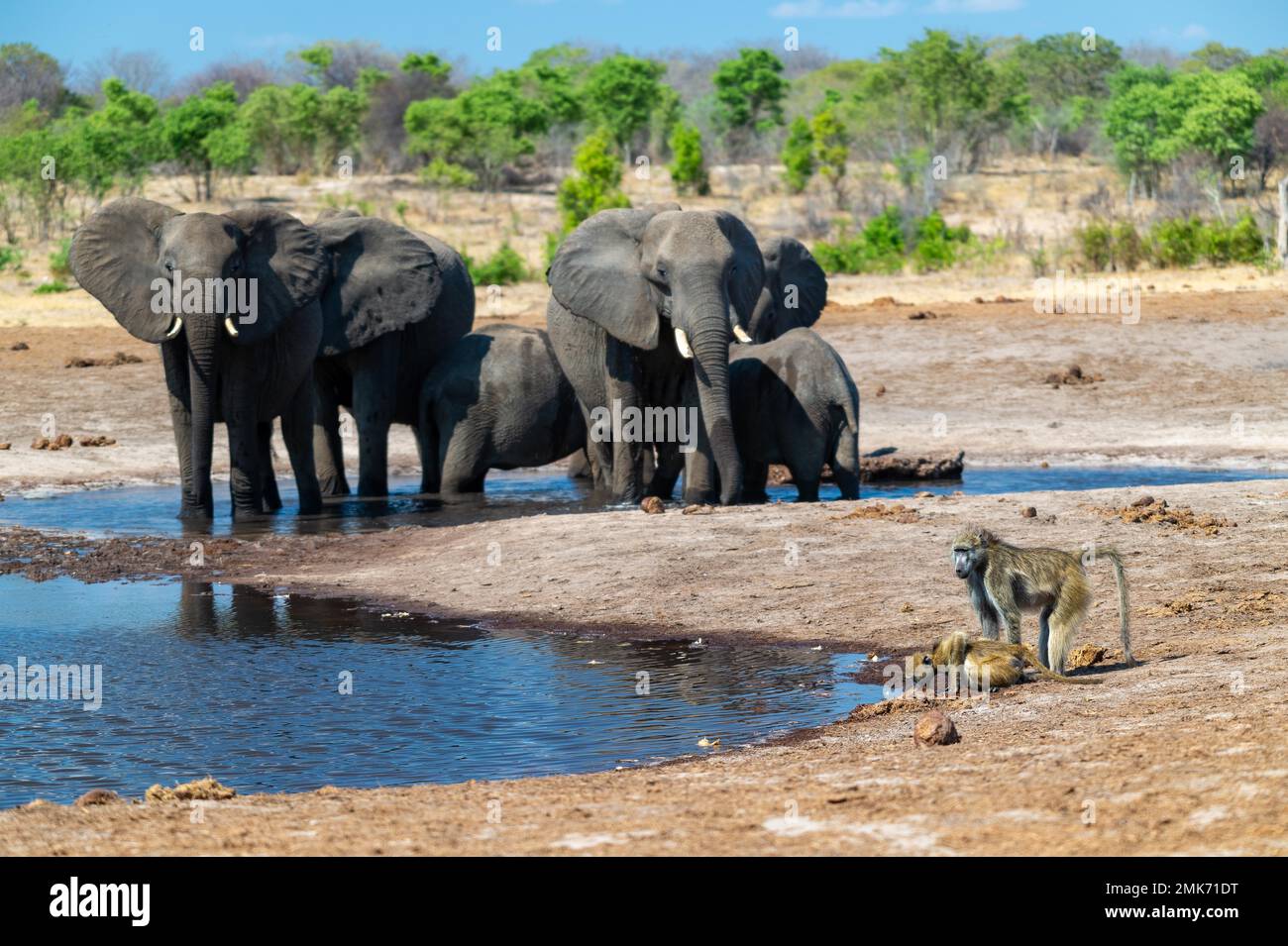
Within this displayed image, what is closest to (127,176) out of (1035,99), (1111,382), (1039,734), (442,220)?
(442,220)

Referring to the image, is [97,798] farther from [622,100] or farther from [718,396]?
[622,100]

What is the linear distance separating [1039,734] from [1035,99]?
66.3 m

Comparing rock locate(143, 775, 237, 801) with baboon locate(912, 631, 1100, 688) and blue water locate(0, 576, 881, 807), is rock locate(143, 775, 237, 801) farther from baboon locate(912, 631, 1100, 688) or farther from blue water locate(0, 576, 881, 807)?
baboon locate(912, 631, 1100, 688)

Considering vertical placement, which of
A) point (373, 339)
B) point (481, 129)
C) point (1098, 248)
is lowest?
point (373, 339)

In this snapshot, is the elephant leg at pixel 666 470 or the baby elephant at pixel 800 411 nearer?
the baby elephant at pixel 800 411

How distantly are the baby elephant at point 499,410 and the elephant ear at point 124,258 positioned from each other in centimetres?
306

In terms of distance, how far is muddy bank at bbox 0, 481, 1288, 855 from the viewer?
557cm

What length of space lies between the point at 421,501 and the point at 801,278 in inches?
194

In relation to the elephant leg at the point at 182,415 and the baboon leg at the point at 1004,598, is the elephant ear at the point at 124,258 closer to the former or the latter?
the elephant leg at the point at 182,415

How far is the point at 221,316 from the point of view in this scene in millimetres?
14570

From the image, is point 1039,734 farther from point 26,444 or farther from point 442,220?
point 442,220

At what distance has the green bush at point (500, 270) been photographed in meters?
32.4

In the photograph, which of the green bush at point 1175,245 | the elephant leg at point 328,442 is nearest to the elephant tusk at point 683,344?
the elephant leg at point 328,442

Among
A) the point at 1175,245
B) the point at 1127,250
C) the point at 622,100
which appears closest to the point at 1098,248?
the point at 1127,250
